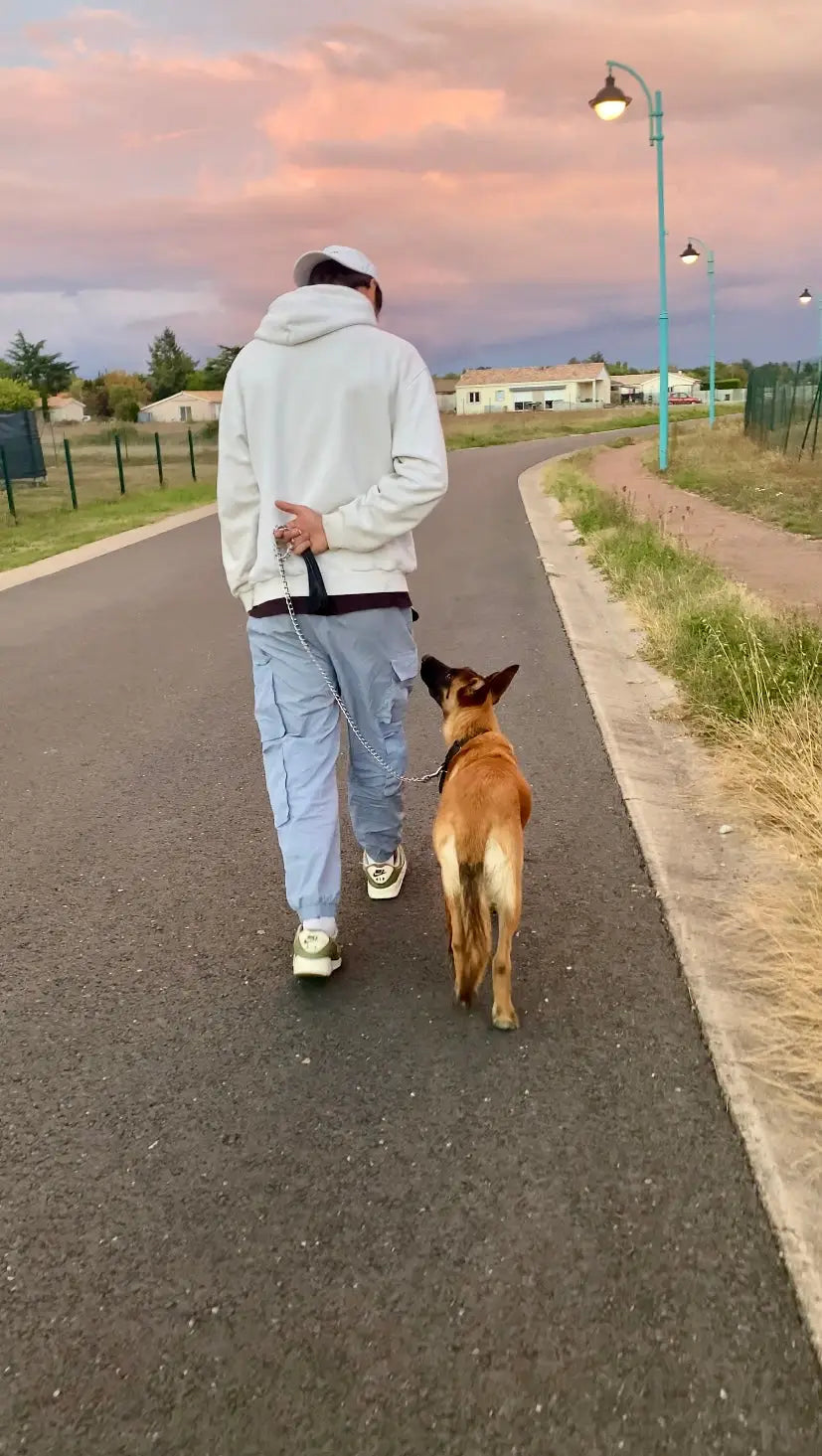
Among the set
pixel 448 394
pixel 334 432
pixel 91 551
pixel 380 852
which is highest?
pixel 448 394

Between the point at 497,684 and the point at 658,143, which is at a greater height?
the point at 658,143

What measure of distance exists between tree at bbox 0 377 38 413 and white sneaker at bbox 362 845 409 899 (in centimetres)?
8039

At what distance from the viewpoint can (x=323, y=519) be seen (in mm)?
3000

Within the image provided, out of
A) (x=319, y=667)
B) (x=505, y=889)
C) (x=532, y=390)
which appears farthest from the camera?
(x=532, y=390)

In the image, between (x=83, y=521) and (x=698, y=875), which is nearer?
(x=698, y=875)

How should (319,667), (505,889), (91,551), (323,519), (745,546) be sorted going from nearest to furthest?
(505,889) → (323,519) → (319,667) → (745,546) → (91,551)

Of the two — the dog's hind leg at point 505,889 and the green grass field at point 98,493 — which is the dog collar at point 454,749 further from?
the green grass field at point 98,493

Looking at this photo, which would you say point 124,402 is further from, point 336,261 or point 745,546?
point 336,261

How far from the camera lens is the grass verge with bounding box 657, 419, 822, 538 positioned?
51.0ft

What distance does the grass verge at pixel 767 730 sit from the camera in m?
2.90

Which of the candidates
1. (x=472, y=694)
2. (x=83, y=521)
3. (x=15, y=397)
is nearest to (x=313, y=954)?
(x=472, y=694)

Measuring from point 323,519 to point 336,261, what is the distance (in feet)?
2.43

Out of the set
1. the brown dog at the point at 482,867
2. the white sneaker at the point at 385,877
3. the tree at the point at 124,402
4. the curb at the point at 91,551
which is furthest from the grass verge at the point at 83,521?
the tree at the point at 124,402

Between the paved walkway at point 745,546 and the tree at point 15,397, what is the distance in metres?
67.9
